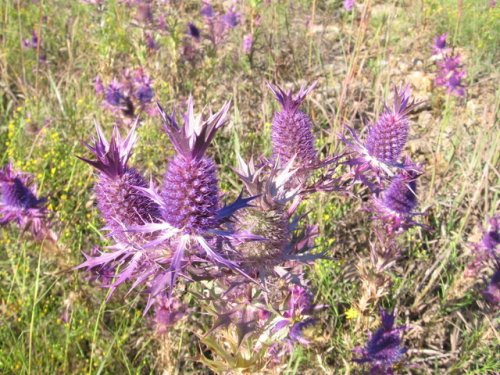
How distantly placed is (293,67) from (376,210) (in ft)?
7.52

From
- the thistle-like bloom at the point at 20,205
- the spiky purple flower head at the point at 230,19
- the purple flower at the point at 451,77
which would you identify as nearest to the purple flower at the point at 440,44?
the purple flower at the point at 451,77

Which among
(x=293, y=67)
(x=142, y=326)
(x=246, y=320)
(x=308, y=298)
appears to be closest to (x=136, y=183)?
(x=246, y=320)

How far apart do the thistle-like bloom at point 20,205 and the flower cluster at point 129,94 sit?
1138 millimetres

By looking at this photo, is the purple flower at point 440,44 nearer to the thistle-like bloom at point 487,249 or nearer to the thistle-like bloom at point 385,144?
the thistle-like bloom at point 487,249

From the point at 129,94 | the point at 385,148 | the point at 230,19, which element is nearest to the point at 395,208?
the point at 385,148

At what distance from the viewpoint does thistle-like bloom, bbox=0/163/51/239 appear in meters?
2.08

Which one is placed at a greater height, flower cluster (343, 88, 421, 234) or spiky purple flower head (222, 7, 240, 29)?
flower cluster (343, 88, 421, 234)

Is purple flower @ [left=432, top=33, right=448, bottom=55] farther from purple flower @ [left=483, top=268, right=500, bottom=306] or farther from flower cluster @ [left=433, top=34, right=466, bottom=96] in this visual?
purple flower @ [left=483, top=268, right=500, bottom=306]

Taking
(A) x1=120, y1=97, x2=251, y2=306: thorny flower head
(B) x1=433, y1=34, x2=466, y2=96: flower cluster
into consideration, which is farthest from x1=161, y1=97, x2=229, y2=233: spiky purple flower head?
(B) x1=433, y1=34, x2=466, y2=96: flower cluster

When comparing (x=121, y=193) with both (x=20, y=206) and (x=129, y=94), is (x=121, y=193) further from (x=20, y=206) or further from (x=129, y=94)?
(x=129, y=94)

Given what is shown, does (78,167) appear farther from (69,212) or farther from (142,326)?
(142,326)

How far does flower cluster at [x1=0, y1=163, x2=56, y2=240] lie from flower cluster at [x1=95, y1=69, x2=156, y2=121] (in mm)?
1138

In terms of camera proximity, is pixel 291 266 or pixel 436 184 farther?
pixel 436 184

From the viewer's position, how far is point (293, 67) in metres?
3.97
